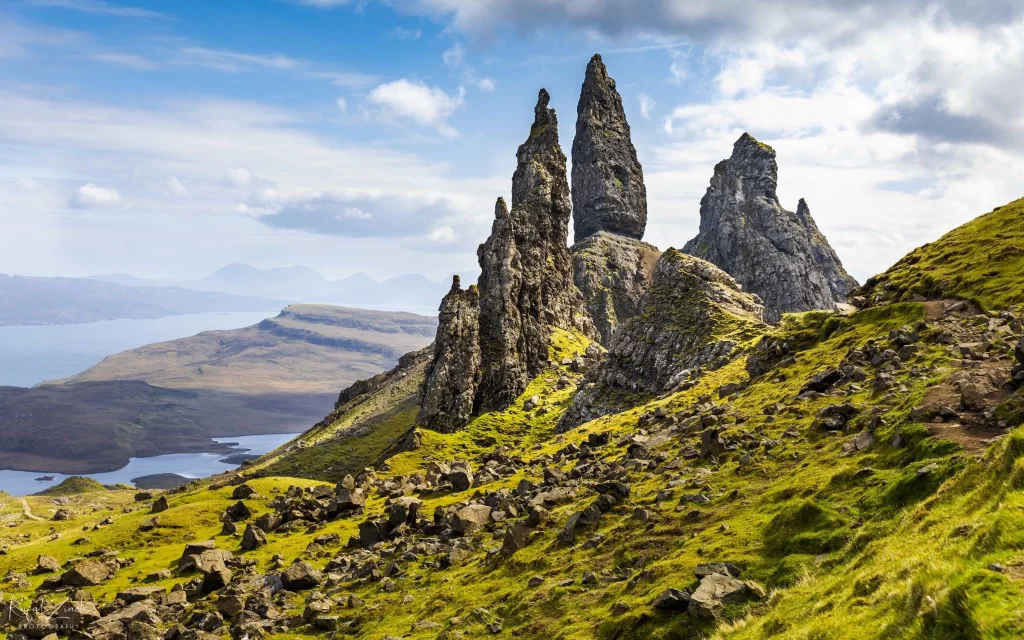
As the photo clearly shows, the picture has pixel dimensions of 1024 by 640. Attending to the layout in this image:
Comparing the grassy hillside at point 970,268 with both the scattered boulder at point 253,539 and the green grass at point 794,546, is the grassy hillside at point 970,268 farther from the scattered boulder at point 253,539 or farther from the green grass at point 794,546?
the scattered boulder at point 253,539

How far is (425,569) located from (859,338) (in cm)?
4826

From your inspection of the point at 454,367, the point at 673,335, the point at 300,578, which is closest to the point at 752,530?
the point at 300,578

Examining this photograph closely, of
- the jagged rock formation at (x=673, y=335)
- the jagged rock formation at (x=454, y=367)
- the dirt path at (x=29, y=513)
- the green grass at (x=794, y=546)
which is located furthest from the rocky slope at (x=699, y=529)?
the dirt path at (x=29, y=513)

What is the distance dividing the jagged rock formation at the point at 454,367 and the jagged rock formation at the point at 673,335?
99.9 feet

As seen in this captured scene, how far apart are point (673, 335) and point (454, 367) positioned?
189ft

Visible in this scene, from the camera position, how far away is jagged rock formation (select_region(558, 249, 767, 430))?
419 feet

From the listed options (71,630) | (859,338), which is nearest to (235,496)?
(71,630)

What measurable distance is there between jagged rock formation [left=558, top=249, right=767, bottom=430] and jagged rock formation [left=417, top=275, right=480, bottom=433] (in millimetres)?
30452

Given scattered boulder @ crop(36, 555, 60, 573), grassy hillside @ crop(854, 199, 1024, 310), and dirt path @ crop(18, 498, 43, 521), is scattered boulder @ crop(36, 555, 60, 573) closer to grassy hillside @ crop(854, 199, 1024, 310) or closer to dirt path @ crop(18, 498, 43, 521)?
dirt path @ crop(18, 498, 43, 521)

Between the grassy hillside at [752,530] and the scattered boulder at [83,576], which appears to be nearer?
the grassy hillside at [752,530]

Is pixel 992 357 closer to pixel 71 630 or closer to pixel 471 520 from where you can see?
pixel 471 520

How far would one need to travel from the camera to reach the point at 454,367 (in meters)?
170

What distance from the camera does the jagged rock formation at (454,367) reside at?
541 feet

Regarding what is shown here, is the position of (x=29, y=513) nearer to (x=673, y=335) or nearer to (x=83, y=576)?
(x=83, y=576)
